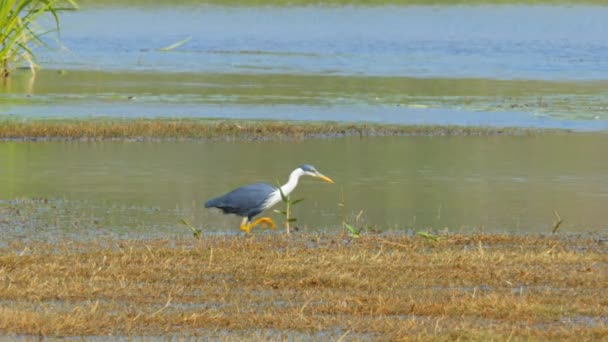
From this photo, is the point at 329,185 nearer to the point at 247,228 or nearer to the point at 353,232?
the point at 247,228

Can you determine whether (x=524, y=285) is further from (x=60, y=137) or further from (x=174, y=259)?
(x=60, y=137)

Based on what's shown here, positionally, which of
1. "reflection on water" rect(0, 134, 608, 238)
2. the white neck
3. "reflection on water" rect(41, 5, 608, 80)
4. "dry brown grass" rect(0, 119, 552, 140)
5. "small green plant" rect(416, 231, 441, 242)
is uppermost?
the white neck

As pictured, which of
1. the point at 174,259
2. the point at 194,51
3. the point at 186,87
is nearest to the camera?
the point at 174,259

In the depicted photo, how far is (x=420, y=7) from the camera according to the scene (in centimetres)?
9138

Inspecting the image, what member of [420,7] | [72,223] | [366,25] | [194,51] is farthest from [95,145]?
[420,7]

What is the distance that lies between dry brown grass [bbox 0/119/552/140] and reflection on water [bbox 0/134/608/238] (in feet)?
2.21

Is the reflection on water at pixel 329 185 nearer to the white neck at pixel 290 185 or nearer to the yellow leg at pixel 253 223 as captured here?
the yellow leg at pixel 253 223

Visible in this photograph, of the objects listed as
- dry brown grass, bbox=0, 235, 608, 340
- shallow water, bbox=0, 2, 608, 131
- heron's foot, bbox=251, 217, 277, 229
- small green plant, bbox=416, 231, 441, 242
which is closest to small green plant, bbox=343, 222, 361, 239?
dry brown grass, bbox=0, 235, 608, 340

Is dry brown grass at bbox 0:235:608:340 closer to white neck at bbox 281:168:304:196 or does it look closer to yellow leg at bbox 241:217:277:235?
yellow leg at bbox 241:217:277:235

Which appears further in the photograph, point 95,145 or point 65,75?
point 65,75

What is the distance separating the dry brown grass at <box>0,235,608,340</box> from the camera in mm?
8250

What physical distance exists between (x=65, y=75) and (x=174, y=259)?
1040 inches

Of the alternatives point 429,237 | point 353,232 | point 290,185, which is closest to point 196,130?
point 290,185

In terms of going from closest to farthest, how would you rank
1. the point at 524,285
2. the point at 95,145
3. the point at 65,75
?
the point at 524,285 < the point at 95,145 < the point at 65,75
